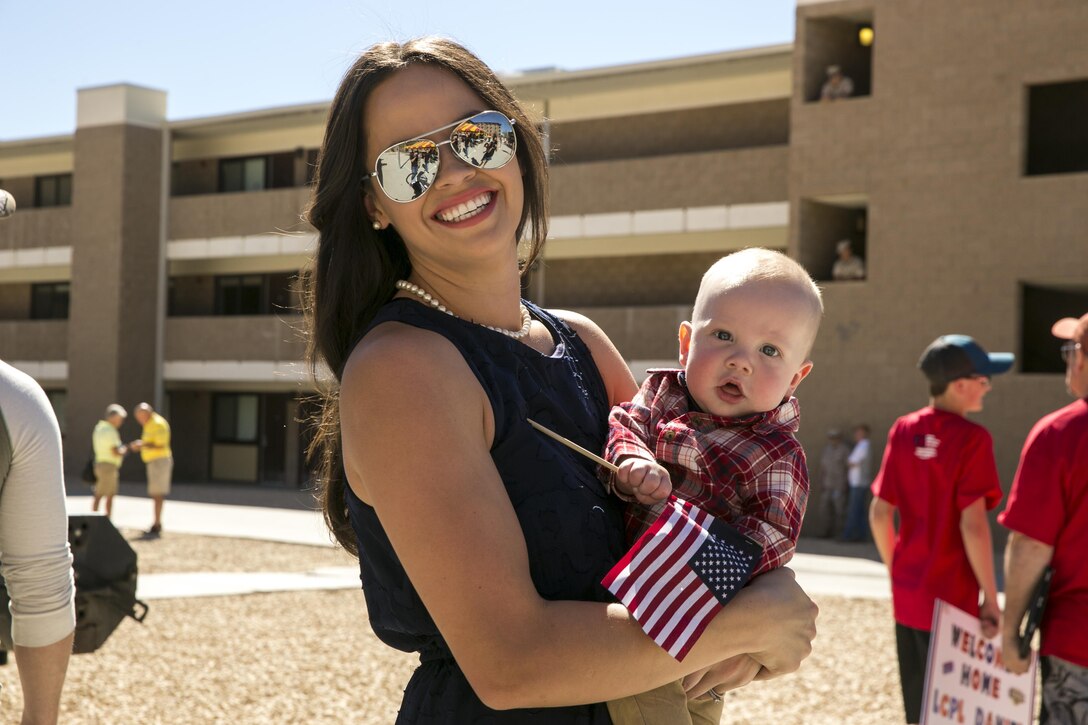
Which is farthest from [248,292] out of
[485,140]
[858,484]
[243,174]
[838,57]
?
[485,140]

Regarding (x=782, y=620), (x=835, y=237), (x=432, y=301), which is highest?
(x=835, y=237)

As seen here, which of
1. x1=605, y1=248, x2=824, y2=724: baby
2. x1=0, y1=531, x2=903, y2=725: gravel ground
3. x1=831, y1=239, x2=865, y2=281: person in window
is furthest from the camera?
x1=831, y1=239, x2=865, y2=281: person in window

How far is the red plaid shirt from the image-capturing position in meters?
2.29

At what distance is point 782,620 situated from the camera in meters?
2.12

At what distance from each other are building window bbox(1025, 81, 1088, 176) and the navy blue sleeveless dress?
21309 millimetres

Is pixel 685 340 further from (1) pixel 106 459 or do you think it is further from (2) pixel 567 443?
(1) pixel 106 459

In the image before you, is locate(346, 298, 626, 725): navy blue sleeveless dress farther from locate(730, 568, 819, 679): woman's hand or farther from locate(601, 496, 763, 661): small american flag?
locate(730, 568, 819, 679): woman's hand

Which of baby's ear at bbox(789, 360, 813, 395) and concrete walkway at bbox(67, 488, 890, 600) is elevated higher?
baby's ear at bbox(789, 360, 813, 395)

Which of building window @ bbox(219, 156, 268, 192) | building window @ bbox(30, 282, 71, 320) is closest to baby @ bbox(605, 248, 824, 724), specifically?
building window @ bbox(219, 156, 268, 192)

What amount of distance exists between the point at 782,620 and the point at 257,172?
3343cm

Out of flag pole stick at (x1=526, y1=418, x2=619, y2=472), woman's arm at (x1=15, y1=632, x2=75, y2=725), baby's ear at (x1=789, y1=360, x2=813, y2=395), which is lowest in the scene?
woman's arm at (x1=15, y1=632, x2=75, y2=725)

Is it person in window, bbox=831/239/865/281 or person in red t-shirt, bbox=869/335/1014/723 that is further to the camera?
person in window, bbox=831/239/865/281

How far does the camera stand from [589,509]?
2.18 m

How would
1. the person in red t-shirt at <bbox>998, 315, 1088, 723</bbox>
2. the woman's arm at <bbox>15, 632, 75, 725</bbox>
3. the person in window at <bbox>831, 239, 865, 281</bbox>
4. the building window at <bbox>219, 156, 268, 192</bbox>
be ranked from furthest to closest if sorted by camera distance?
1. the building window at <bbox>219, 156, 268, 192</bbox>
2. the person in window at <bbox>831, 239, 865, 281</bbox>
3. the person in red t-shirt at <bbox>998, 315, 1088, 723</bbox>
4. the woman's arm at <bbox>15, 632, 75, 725</bbox>
